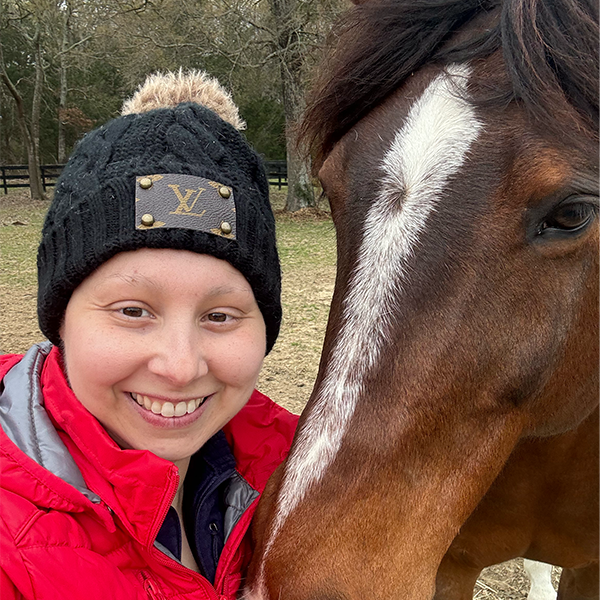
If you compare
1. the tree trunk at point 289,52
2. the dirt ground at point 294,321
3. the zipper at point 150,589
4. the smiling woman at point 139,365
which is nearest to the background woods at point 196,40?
the tree trunk at point 289,52

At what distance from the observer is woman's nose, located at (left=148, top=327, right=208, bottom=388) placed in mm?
1193

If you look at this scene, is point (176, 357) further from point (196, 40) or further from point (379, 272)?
point (196, 40)

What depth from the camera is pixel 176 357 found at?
46.9 inches

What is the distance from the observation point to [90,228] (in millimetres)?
1302

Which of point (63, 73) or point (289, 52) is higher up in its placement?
point (63, 73)

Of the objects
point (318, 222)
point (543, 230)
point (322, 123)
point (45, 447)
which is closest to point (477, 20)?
point (322, 123)

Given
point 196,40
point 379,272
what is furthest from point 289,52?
point 379,272

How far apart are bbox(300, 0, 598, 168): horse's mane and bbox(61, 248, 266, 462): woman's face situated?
683 mm

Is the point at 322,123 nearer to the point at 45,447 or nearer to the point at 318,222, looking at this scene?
the point at 45,447

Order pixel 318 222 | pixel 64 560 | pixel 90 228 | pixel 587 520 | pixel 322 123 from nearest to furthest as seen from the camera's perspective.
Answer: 1. pixel 64 560
2. pixel 90 228
3. pixel 322 123
4. pixel 587 520
5. pixel 318 222

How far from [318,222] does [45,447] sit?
43.9ft

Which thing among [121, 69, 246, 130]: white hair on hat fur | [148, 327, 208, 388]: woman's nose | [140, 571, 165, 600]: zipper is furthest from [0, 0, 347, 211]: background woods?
[140, 571, 165, 600]: zipper

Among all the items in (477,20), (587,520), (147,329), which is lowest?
(587,520)

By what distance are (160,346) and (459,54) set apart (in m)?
1.04
